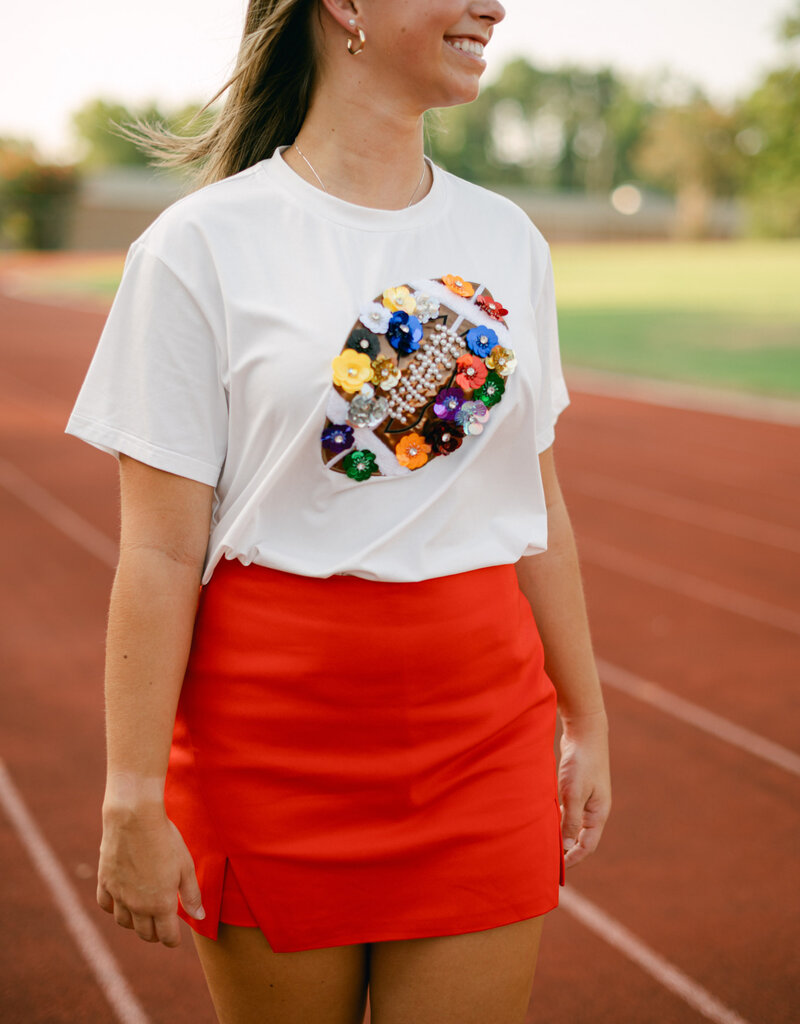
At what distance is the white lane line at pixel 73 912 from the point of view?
2854 mm

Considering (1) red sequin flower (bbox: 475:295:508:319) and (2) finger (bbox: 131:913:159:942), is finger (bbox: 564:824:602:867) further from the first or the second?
(1) red sequin flower (bbox: 475:295:508:319)

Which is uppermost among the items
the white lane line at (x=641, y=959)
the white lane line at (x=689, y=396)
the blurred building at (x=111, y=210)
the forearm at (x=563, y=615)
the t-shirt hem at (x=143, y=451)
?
the t-shirt hem at (x=143, y=451)

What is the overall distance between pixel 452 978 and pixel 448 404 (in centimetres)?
77

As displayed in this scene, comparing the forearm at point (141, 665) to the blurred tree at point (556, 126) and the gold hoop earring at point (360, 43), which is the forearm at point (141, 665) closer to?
the gold hoop earring at point (360, 43)

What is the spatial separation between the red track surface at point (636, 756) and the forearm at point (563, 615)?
55.2 inches

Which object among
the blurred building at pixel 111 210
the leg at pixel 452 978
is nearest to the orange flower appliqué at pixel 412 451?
the leg at pixel 452 978

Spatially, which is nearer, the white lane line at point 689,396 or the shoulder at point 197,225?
the shoulder at point 197,225

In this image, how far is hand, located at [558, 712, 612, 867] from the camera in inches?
71.6

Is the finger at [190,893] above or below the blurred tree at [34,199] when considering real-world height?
above

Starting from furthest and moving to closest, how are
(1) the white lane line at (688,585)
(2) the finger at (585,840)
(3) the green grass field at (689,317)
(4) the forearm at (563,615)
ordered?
(3) the green grass field at (689,317), (1) the white lane line at (688,585), (2) the finger at (585,840), (4) the forearm at (563,615)

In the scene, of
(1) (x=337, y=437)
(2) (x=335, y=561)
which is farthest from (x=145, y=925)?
(1) (x=337, y=437)

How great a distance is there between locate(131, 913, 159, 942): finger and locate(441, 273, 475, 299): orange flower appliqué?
3.02 feet

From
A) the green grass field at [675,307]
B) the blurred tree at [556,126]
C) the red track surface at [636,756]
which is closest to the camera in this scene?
the red track surface at [636,756]

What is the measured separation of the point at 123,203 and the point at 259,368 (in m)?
58.0
